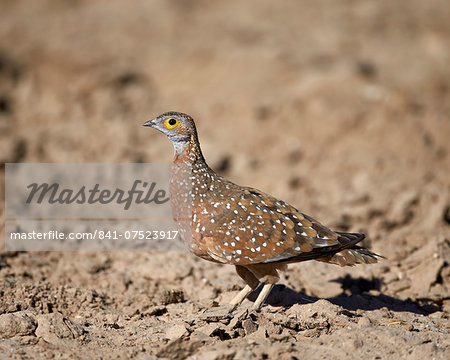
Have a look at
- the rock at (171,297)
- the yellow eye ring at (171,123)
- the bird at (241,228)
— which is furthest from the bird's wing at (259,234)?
the rock at (171,297)

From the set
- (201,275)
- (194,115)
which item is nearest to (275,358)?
(201,275)

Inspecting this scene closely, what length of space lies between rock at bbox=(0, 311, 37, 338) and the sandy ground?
1 cm

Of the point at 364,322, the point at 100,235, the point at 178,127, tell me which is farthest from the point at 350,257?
the point at 100,235

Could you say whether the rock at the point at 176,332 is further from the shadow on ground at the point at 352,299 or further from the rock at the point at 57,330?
the shadow on ground at the point at 352,299

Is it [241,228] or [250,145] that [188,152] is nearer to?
[241,228]

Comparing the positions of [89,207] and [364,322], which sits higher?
[89,207]

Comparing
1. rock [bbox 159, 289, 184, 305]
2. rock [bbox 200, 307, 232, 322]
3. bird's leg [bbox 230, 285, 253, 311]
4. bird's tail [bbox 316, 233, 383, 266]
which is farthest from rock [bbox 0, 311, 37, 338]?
bird's tail [bbox 316, 233, 383, 266]

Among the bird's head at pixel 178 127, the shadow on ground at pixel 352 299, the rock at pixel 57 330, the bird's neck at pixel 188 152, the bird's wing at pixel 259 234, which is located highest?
the bird's head at pixel 178 127

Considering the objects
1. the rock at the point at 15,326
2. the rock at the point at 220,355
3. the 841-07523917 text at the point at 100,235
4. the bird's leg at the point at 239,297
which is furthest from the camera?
the 841-07523917 text at the point at 100,235

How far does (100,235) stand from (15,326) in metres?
4.08

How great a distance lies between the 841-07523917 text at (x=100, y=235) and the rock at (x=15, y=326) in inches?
140

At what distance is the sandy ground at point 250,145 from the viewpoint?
6.12 m

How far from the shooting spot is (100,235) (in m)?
10.1

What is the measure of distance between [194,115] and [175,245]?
6.97m
